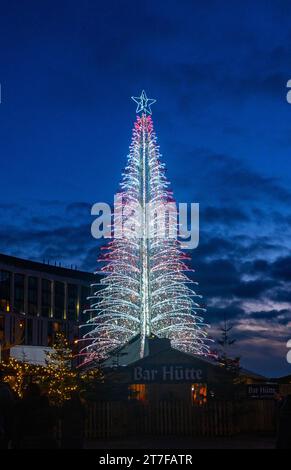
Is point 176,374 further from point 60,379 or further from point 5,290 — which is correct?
point 5,290

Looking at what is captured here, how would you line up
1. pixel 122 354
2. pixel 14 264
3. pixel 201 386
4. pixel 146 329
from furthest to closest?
pixel 14 264
pixel 146 329
pixel 122 354
pixel 201 386

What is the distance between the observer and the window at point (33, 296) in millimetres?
100738

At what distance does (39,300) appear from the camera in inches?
4026

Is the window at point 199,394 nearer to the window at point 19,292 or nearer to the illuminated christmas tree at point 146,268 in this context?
the illuminated christmas tree at point 146,268

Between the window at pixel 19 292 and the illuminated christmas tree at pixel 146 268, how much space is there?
59917 mm

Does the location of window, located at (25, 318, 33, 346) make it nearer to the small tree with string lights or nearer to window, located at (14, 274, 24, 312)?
window, located at (14, 274, 24, 312)

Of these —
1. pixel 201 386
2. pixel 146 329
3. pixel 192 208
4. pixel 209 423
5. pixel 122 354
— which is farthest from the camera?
pixel 146 329

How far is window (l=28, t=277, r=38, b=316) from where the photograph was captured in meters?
101

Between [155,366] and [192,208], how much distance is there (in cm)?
1119

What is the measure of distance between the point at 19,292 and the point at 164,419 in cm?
7581

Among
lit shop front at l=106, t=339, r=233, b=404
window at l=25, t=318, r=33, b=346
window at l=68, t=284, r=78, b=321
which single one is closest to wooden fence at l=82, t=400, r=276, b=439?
lit shop front at l=106, t=339, r=233, b=404
